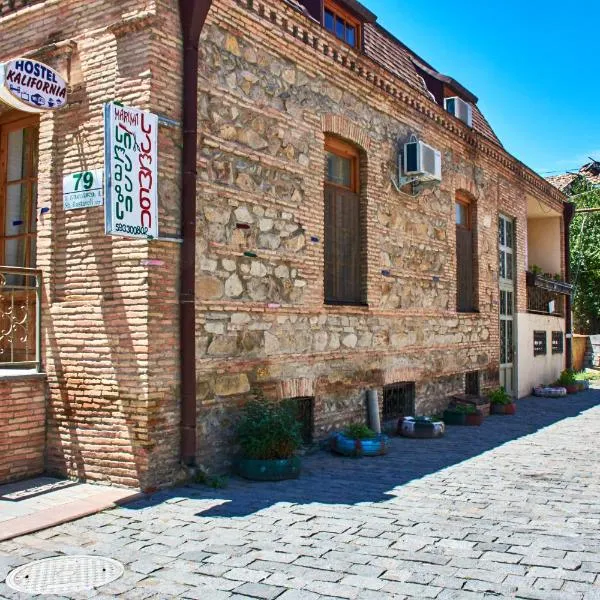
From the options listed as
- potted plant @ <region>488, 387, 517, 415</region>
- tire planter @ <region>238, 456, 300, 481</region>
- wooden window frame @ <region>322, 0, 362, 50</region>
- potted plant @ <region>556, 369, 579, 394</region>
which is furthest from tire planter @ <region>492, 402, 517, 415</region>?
→ wooden window frame @ <region>322, 0, 362, 50</region>

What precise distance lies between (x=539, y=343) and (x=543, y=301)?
161 cm

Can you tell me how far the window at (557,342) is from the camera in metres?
19.1

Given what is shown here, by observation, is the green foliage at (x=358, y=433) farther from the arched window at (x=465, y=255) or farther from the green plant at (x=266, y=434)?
the arched window at (x=465, y=255)

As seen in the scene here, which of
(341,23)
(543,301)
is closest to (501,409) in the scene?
(543,301)

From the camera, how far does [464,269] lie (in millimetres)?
13711

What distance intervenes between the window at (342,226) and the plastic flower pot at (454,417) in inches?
125

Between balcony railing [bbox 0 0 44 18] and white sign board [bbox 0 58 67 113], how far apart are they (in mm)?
1370

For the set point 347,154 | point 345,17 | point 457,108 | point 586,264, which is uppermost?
point 345,17

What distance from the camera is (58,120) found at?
733 cm

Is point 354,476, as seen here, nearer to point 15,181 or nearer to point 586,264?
point 15,181

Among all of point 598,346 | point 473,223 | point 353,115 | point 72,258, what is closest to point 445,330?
point 473,223

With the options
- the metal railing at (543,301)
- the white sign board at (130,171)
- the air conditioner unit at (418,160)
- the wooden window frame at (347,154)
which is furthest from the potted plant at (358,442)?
the metal railing at (543,301)

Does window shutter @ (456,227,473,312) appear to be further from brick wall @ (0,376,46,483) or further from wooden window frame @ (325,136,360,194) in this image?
brick wall @ (0,376,46,483)

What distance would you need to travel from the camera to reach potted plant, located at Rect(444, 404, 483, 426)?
11695 millimetres
